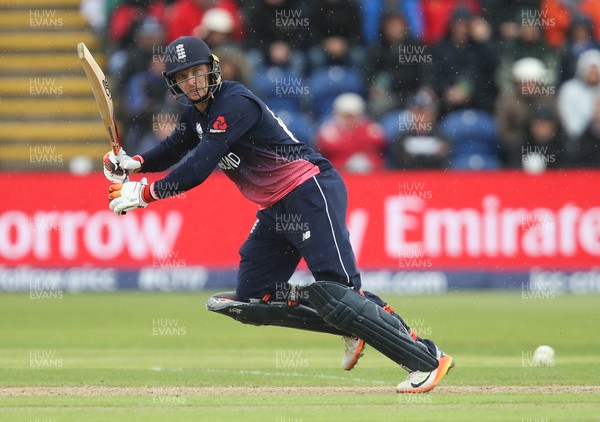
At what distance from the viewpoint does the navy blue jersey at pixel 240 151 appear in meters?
8.40

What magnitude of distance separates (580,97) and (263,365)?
943cm

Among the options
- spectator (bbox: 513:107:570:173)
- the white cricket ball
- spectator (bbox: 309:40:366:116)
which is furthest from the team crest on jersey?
spectator (bbox: 309:40:366:116)

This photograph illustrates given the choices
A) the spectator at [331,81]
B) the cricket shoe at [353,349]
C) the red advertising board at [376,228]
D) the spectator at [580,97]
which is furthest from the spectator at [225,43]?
the cricket shoe at [353,349]

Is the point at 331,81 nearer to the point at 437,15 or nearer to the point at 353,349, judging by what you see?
the point at 437,15

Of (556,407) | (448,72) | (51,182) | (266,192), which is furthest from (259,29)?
(556,407)

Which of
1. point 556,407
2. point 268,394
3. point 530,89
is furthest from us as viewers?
point 530,89

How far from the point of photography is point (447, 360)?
29.1 feet

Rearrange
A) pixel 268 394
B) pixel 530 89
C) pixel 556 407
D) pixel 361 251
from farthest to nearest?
pixel 530 89, pixel 361 251, pixel 268 394, pixel 556 407

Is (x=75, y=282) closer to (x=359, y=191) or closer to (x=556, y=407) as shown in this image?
(x=359, y=191)

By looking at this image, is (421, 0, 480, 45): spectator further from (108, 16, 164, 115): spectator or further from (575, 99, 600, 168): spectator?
(108, 16, 164, 115): spectator

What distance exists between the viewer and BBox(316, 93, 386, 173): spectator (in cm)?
1769

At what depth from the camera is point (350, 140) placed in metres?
17.8

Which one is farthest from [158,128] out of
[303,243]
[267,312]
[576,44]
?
[303,243]

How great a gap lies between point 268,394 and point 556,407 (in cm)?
209
